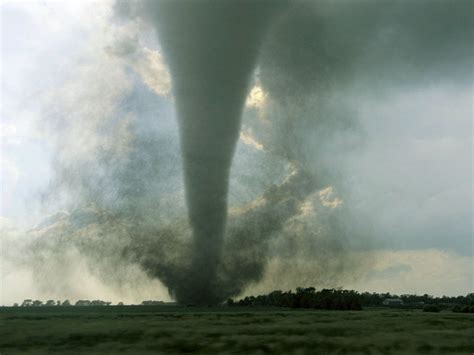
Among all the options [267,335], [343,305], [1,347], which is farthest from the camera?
[343,305]

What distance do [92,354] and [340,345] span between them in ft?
75.5

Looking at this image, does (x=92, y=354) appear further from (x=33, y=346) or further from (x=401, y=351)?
(x=401, y=351)

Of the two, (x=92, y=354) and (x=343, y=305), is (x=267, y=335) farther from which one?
(x=343, y=305)

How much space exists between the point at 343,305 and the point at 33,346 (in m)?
104

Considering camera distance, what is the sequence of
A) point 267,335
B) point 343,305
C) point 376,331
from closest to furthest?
1. point 267,335
2. point 376,331
3. point 343,305

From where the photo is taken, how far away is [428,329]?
64.1 meters

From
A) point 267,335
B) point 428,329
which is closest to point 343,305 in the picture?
point 428,329

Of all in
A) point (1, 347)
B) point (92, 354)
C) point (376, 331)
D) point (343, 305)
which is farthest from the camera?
point (343, 305)

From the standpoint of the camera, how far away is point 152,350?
159ft

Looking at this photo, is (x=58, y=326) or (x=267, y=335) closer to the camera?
(x=267, y=335)

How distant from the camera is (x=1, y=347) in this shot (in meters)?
49.8

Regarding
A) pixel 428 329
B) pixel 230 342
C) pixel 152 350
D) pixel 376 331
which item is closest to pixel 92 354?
pixel 152 350

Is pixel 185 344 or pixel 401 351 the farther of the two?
pixel 185 344

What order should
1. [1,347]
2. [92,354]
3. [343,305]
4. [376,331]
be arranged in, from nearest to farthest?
[92,354] → [1,347] → [376,331] → [343,305]
